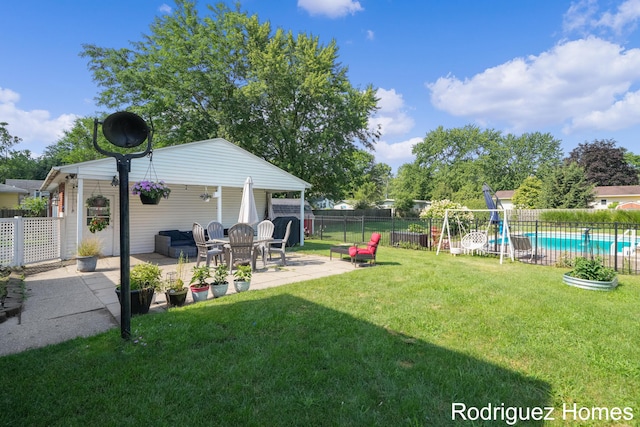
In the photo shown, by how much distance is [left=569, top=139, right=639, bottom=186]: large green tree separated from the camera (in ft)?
137

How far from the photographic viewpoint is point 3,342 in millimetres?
3258

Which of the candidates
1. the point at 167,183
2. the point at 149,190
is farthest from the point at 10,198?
the point at 149,190

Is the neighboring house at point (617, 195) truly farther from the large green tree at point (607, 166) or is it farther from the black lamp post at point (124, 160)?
the black lamp post at point (124, 160)

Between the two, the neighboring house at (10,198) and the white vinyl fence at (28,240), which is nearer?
the white vinyl fence at (28,240)

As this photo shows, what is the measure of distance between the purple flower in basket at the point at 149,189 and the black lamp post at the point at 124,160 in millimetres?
4957

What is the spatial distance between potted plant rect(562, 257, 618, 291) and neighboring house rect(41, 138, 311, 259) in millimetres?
8990

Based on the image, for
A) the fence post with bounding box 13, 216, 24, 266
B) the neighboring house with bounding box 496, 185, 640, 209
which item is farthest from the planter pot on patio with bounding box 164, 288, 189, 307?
the neighboring house with bounding box 496, 185, 640, 209

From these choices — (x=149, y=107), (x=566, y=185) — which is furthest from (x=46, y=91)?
(x=566, y=185)

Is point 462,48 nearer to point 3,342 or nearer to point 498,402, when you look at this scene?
point 498,402

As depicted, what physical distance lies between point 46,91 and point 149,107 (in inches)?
249

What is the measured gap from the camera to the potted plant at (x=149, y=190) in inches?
304

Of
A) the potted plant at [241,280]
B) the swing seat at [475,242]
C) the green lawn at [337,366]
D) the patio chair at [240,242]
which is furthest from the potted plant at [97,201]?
the swing seat at [475,242]

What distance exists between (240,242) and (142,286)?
2.61 metres

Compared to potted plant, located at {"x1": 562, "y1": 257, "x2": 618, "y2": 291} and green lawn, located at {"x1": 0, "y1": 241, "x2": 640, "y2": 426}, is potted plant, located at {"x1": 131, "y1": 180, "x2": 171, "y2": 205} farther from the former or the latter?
potted plant, located at {"x1": 562, "y1": 257, "x2": 618, "y2": 291}
